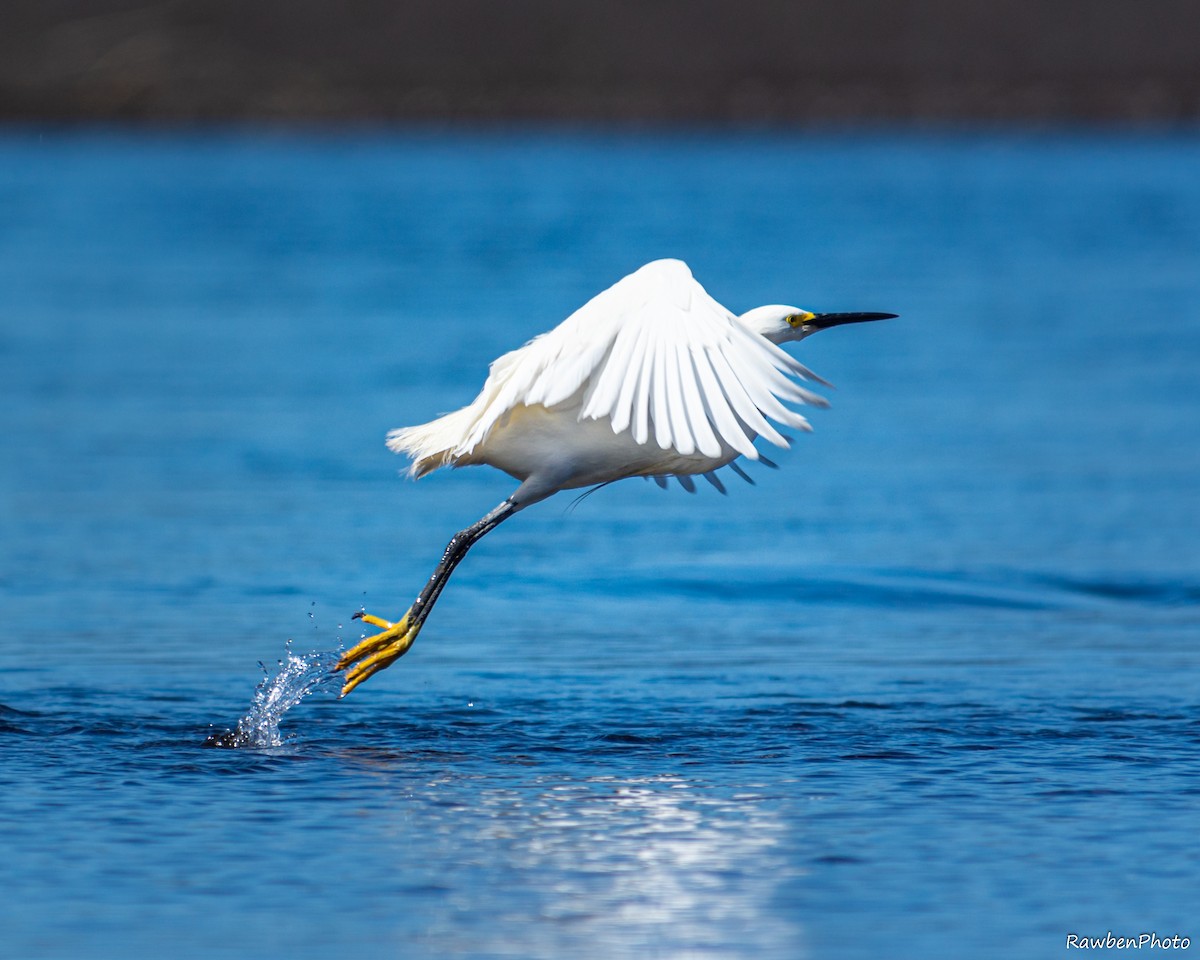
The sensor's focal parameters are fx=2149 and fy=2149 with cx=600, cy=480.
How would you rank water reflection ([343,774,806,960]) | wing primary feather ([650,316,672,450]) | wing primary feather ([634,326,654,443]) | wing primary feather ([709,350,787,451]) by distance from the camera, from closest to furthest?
Answer: water reflection ([343,774,806,960]) < wing primary feather ([709,350,787,451]) < wing primary feather ([650,316,672,450]) < wing primary feather ([634,326,654,443])

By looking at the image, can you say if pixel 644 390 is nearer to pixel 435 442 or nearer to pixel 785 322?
pixel 785 322

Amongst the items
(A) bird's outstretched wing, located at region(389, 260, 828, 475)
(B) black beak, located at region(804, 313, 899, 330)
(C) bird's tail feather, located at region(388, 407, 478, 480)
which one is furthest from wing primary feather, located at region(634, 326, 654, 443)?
(B) black beak, located at region(804, 313, 899, 330)

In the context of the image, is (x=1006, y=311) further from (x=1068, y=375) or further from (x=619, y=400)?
(x=619, y=400)

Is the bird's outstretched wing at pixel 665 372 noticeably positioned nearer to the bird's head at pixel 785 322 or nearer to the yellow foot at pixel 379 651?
the bird's head at pixel 785 322

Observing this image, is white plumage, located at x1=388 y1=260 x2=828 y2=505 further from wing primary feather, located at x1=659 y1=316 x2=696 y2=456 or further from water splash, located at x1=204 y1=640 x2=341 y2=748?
water splash, located at x1=204 y1=640 x2=341 y2=748

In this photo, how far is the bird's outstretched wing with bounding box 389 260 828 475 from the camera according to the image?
309 inches

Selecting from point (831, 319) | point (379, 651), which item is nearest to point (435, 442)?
point (379, 651)

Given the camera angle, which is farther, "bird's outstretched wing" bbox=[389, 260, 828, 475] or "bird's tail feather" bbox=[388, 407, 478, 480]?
"bird's tail feather" bbox=[388, 407, 478, 480]

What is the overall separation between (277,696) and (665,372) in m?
2.71

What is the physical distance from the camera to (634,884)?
7172 millimetres

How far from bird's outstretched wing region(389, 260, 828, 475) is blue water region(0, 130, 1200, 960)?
146cm

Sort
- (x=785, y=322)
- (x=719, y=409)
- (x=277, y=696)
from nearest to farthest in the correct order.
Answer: (x=719, y=409) < (x=785, y=322) < (x=277, y=696)

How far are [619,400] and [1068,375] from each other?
1418cm

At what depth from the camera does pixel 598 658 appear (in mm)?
10977
